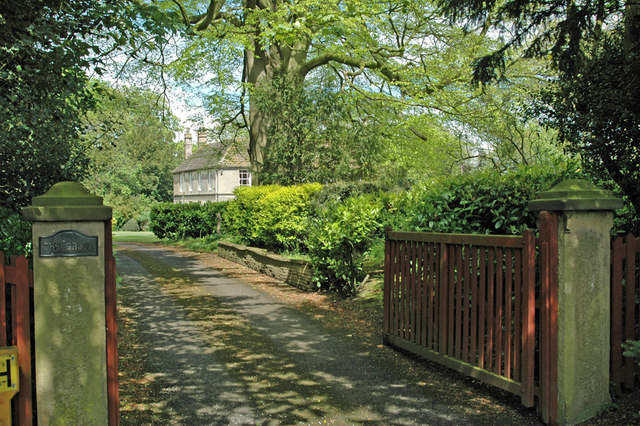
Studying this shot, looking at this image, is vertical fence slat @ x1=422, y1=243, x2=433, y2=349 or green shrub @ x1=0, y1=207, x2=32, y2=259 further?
vertical fence slat @ x1=422, y1=243, x2=433, y2=349

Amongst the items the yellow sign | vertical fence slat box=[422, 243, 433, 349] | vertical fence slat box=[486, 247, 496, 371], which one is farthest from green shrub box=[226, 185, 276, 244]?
the yellow sign

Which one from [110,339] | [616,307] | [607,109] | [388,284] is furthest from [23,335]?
[607,109]

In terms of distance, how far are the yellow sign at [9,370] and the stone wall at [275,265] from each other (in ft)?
25.5

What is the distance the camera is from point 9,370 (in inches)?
130

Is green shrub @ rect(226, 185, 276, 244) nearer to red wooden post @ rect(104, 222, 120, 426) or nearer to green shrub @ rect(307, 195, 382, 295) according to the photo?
green shrub @ rect(307, 195, 382, 295)

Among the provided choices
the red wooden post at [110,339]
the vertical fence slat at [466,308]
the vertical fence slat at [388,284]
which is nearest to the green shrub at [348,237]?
the vertical fence slat at [388,284]

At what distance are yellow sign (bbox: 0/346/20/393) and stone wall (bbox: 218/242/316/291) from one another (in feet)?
25.5

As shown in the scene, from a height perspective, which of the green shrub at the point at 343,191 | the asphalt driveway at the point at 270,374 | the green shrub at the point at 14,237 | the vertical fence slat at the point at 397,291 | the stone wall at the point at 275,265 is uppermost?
the green shrub at the point at 343,191

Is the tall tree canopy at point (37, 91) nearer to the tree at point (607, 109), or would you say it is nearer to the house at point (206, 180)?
the tree at point (607, 109)

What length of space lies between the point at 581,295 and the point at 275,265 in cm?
941

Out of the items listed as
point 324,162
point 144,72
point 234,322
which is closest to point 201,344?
point 234,322

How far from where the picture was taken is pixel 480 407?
4578 millimetres

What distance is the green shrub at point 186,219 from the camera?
24.0 meters

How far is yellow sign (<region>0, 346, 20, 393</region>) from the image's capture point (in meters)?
3.29
